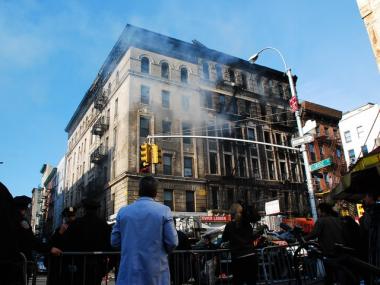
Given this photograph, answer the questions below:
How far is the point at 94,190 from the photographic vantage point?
30547 millimetres

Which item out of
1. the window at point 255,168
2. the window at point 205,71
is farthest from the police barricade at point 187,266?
the window at point 205,71

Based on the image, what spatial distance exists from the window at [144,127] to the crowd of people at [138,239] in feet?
66.4

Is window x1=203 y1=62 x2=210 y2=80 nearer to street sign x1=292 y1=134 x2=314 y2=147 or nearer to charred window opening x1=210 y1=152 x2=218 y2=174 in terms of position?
charred window opening x1=210 y1=152 x2=218 y2=174

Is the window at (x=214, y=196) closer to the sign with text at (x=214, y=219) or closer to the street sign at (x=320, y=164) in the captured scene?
the sign with text at (x=214, y=219)

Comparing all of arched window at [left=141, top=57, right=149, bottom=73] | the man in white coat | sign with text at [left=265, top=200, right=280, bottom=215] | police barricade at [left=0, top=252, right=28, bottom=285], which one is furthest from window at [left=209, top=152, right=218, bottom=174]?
police barricade at [left=0, top=252, right=28, bottom=285]

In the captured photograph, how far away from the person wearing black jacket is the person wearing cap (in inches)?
79.6

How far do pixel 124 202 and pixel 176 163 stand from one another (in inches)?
206

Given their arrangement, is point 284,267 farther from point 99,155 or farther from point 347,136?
point 347,136

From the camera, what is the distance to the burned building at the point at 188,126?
85.4ft

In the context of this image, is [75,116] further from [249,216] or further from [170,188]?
[249,216]

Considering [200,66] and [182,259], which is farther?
[200,66]

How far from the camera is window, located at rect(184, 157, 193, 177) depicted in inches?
1056

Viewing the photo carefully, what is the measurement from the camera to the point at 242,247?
200 inches

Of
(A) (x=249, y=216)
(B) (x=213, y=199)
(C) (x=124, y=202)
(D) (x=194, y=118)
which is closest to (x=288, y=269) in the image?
(A) (x=249, y=216)
